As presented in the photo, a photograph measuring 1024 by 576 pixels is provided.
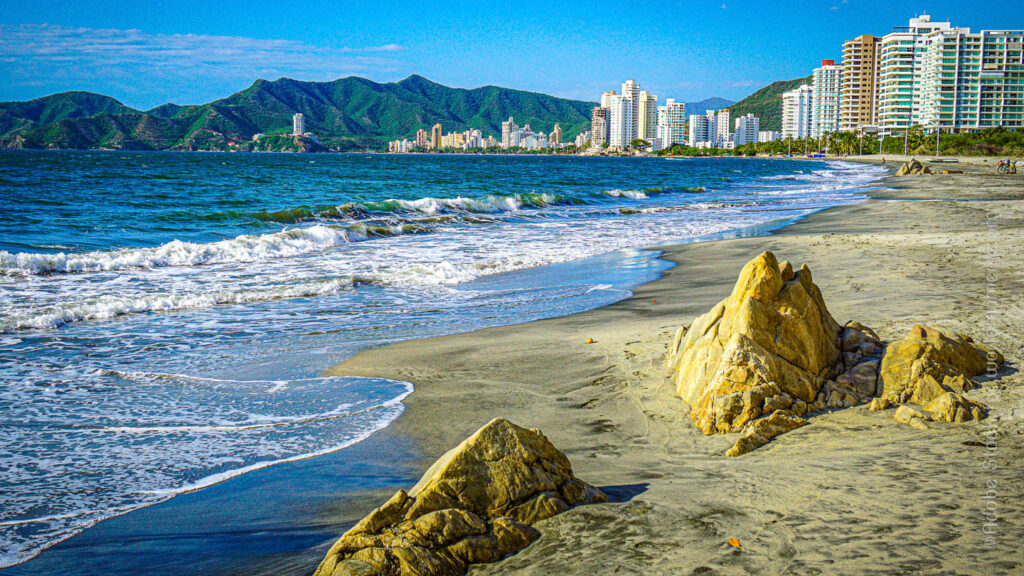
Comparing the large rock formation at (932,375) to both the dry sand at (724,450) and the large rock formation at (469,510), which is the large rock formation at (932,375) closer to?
the dry sand at (724,450)

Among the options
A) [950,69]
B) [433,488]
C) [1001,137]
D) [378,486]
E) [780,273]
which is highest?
[950,69]

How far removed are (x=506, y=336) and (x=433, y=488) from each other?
4661mm

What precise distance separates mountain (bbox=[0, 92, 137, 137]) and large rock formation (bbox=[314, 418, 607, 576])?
179 m

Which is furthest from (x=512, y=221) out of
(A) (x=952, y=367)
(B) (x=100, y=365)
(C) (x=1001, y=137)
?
(C) (x=1001, y=137)

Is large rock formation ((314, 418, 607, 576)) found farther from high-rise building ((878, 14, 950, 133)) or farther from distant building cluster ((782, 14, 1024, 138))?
high-rise building ((878, 14, 950, 133))

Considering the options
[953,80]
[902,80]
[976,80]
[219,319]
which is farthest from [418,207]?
[902,80]

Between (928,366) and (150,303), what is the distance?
9.55m

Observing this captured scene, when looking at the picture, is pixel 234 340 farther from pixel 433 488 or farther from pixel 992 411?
pixel 992 411

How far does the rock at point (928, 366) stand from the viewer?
466 centimetres

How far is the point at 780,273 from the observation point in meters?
5.15

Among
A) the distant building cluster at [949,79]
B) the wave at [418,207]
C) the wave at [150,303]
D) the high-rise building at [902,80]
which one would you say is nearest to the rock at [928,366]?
the wave at [150,303]

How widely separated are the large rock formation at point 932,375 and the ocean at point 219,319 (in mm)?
3721

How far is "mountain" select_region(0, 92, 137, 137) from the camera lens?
159375mm

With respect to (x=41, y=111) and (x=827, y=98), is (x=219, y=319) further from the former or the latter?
(x=41, y=111)
